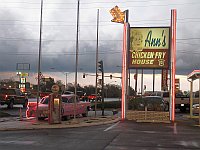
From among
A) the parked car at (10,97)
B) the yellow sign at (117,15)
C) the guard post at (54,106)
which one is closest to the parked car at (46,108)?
the guard post at (54,106)

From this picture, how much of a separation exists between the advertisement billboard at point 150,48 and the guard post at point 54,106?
6722 millimetres

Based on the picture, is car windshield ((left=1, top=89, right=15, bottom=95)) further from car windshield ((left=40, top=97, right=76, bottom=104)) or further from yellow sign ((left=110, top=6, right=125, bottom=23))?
yellow sign ((left=110, top=6, right=125, bottom=23))

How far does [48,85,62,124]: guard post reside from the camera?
837 inches

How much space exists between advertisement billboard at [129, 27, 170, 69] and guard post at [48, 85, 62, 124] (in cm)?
672

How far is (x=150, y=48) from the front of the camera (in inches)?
1020

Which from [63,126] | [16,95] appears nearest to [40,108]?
[63,126]

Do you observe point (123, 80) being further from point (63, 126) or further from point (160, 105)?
point (63, 126)

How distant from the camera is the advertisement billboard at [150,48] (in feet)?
84.4

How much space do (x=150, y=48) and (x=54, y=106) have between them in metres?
8.41

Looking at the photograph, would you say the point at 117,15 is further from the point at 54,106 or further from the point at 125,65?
the point at 54,106

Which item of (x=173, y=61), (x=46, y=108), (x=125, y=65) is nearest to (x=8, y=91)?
(x=46, y=108)

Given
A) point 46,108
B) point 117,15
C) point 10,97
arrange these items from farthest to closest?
point 10,97
point 117,15
point 46,108

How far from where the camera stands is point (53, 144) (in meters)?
13.2

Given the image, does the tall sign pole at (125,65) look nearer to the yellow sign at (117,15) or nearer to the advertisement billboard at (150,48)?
the advertisement billboard at (150,48)
